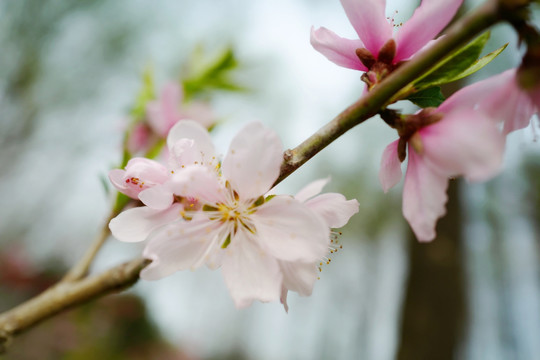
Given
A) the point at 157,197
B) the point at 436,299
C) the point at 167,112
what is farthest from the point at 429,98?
the point at 436,299

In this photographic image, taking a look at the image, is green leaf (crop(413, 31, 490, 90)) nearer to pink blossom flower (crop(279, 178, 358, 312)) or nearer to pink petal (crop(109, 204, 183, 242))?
pink blossom flower (crop(279, 178, 358, 312))

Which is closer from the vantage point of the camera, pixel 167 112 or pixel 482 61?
pixel 482 61

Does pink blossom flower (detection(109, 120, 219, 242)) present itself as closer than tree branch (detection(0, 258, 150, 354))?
Yes

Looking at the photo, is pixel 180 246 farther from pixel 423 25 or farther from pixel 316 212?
pixel 423 25

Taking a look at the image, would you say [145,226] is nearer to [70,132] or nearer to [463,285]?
[463,285]

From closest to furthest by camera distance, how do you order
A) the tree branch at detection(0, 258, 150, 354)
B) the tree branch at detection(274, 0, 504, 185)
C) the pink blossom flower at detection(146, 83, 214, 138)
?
1. the tree branch at detection(274, 0, 504, 185)
2. the tree branch at detection(0, 258, 150, 354)
3. the pink blossom flower at detection(146, 83, 214, 138)

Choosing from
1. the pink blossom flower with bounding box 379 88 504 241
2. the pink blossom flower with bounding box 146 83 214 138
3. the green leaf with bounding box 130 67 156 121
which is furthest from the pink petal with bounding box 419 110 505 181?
the green leaf with bounding box 130 67 156 121
